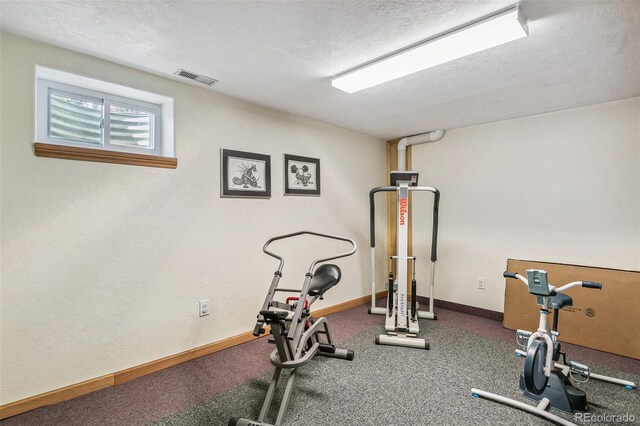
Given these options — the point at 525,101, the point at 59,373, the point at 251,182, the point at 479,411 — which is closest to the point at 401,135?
the point at 525,101

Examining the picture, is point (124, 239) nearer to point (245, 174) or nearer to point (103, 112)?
point (103, 112)

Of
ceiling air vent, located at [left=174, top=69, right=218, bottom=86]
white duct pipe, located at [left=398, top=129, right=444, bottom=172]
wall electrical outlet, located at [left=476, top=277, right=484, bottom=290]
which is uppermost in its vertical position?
ceiling air vent, located at [left=174, top=69, right=218, bottom=86]

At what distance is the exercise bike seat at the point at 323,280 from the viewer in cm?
235

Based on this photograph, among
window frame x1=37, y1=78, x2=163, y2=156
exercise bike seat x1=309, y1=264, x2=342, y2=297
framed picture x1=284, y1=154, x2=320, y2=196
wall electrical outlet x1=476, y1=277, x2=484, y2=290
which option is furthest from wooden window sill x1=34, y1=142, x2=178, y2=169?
wall electrical outlet x1=476, y1=277, x2=484, y2=290

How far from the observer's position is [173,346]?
8.23 ft

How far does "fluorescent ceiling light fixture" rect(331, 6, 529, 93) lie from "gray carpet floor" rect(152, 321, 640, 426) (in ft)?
7.18

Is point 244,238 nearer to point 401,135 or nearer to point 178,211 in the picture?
point 178,211

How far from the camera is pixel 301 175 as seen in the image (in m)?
3.46

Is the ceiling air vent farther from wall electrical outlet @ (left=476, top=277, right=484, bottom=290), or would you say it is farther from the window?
wall electrical outlet @ (left=476, top=277, right=484, bottom=290)

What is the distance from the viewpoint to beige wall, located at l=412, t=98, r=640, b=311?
2.84 meters

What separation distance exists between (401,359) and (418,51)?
2.32 meters

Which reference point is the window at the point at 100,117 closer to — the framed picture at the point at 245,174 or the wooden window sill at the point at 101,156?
the wooden window sill at the point at 101,156

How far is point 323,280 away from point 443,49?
177 centimetres

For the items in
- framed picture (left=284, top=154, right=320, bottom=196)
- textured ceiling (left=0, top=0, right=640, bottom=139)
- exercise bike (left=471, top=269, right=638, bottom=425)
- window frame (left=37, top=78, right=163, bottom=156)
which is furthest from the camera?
framed picture (left=284, top=154, right=320, bottom=196)
